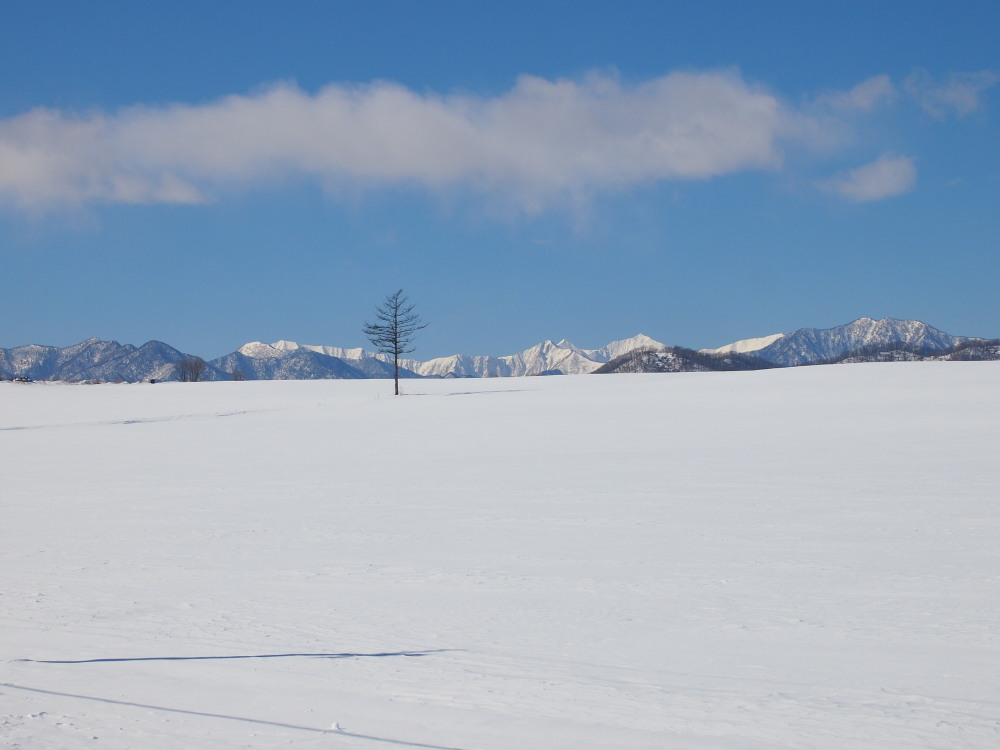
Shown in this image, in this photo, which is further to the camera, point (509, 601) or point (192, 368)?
point (192, 368)

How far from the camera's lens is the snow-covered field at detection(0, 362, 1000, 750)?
5.42m

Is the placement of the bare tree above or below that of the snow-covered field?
above

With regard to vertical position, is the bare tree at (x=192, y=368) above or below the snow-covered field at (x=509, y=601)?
above

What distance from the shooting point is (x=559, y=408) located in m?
42.4

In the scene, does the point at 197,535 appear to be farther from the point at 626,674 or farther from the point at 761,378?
the point at 761,378

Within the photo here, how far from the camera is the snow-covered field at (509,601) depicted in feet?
17.8

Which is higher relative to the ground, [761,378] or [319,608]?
[761,378]

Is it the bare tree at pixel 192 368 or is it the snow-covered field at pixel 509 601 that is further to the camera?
the bare tree at pixel 192 368

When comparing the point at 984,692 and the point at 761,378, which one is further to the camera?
the point at 761,378

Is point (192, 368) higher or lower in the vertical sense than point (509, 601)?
higher

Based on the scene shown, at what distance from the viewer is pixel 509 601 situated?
8.78 m

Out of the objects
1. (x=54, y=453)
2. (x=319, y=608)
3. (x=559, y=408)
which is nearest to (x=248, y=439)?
(x=54, y=453)

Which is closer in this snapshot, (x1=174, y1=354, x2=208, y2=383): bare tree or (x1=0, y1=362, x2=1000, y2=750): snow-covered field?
(x1=0, y1=362, x2=1000, y2=750): snow-covered field

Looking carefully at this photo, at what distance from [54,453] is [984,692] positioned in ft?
99.8
